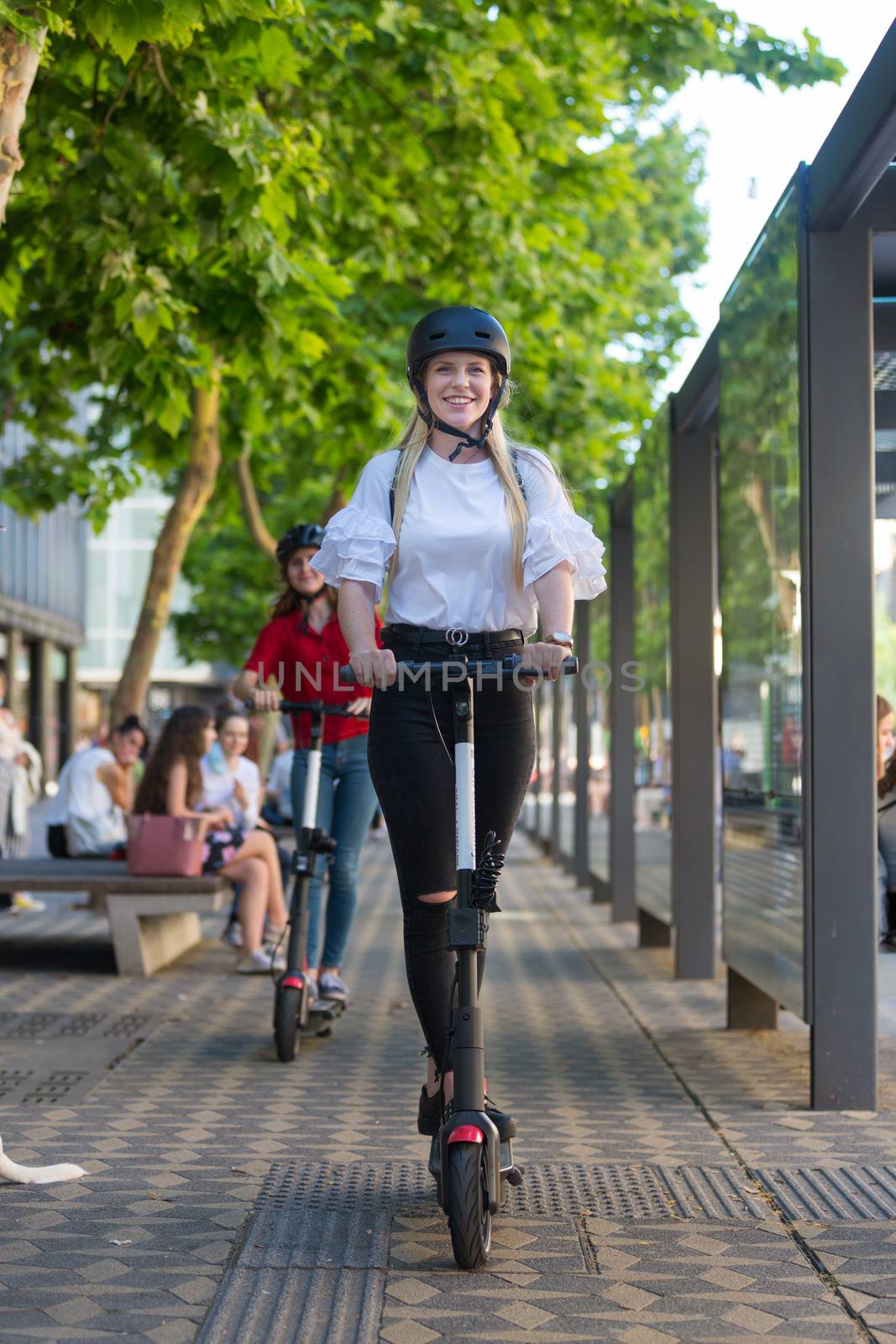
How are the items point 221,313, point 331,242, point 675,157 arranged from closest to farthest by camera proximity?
point 221,313 → point 331,242 → point 675,157

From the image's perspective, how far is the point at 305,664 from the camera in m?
7.75

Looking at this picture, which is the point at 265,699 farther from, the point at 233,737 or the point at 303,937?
the point at 233,737

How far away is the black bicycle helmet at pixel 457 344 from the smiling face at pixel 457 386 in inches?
0.9

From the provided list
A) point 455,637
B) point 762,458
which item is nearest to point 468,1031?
point 455,637

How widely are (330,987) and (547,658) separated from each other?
13.0ft

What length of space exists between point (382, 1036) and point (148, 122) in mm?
4470

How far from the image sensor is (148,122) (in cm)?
877

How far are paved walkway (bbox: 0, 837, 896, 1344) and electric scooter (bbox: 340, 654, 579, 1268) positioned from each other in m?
0.14

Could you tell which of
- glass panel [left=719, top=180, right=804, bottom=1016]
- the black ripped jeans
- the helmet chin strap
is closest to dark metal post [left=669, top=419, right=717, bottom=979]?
glass panel [left=719, top=180, right=804, bottom=1016]

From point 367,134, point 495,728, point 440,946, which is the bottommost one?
point 440,946

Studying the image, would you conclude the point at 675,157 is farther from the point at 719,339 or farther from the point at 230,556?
the point at 719,339

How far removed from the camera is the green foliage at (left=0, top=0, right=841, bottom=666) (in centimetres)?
855

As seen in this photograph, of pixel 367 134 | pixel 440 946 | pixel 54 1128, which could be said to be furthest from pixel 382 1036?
pixel 367 134

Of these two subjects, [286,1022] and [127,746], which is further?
[127,746]
